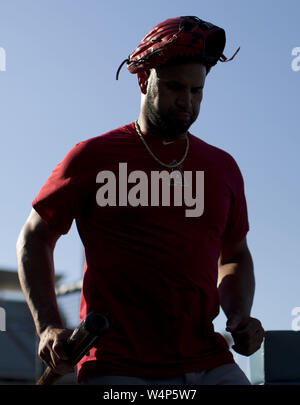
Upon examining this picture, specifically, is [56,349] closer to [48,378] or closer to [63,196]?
[48,378]

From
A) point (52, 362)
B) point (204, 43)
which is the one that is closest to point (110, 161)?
point (204, 43)

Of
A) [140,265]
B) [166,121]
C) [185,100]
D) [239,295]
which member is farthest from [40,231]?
[239,295]

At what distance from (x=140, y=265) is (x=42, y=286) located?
41 cm

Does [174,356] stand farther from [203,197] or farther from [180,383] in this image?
[203,197]

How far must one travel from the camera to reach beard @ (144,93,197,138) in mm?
3447

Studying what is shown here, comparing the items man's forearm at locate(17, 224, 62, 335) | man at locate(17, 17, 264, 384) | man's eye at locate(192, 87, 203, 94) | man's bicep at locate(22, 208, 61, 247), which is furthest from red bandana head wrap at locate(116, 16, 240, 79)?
man's forearm at locate(17, 224, 62, 335)

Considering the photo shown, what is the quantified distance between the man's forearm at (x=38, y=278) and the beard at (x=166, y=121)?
2.30ft

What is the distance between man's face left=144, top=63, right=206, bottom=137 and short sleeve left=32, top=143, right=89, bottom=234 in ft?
1.30

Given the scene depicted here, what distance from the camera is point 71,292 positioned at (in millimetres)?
24781

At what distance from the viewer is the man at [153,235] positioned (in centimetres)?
322

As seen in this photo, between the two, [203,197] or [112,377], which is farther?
[203,197]

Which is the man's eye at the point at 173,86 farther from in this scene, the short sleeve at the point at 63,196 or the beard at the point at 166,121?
the short sleeve at the point at 63,196

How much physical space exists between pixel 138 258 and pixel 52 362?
53 cm

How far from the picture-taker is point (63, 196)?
11.1 feet
